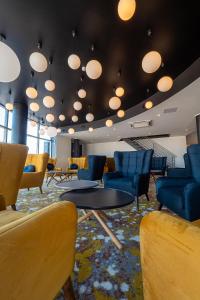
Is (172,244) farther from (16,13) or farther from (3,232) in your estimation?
(16,13)

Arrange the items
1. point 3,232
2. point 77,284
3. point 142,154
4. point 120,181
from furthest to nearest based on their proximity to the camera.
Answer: point 142,154, point 120,181, point 77,284, point 3,232

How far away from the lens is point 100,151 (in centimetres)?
1347

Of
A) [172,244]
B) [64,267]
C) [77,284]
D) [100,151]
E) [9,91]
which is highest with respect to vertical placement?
[9,91]

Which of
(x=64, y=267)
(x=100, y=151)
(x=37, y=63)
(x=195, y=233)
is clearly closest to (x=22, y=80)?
(x=37, y=63)

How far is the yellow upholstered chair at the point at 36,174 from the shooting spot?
3.29 m

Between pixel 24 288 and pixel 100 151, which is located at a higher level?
pixel 100 151

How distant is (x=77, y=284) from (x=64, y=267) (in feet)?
1.32

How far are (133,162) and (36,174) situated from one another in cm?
227

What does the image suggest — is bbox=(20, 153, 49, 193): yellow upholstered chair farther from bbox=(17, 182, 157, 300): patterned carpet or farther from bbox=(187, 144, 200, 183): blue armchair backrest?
bbox=(187, 144, 200, 183): blue armchair backrest

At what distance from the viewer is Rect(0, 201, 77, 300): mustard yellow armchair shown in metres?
0.41

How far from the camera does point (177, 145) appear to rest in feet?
35.1

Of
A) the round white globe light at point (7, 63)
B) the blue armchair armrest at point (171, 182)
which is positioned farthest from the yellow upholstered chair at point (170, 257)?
the round white globe light at point (7, 63)

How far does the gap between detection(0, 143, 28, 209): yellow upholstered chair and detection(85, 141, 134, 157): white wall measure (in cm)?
1085

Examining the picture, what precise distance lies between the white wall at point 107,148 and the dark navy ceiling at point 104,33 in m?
8.38
